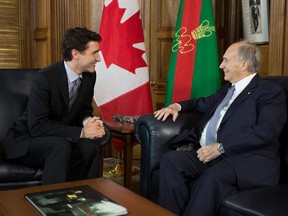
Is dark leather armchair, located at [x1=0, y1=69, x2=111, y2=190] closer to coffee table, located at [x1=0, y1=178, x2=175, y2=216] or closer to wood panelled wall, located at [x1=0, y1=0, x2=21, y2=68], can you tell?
coffee table, located at [x1=0, y1=178, x2=175, y2=216]

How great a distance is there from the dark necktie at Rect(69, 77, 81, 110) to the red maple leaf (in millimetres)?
927

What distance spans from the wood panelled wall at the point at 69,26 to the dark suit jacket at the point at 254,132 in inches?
65.3

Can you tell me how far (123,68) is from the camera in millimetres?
3297

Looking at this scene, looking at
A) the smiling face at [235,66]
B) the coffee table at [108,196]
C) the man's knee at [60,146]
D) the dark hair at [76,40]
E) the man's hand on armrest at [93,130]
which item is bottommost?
the coffee table at [108,196]

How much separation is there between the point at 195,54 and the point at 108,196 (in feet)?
6.31

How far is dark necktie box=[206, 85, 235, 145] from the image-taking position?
2.21 metres

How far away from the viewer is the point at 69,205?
4.61ft

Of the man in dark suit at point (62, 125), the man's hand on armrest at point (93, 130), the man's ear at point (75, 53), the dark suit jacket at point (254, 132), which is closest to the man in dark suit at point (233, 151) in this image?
the dark suit jacket at point (254, 132)

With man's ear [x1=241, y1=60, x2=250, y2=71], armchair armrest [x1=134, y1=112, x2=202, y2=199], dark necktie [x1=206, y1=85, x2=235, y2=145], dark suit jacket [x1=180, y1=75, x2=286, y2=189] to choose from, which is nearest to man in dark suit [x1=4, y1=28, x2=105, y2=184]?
armchair armrest [x1=134, y1=112, x2=202, y2=199]

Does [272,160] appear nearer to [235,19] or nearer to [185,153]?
[185,153]

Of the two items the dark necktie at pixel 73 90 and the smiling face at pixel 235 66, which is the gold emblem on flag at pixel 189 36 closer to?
the smiling face at pixel 235 66

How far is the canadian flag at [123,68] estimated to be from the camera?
10.8 ft

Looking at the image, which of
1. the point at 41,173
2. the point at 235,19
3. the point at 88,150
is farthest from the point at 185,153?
the point at 235,19

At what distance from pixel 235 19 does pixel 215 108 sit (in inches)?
61.6
